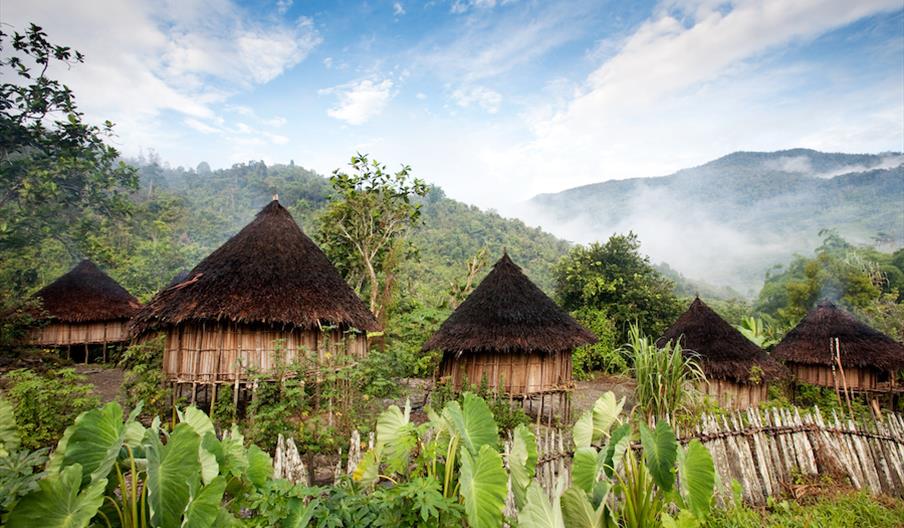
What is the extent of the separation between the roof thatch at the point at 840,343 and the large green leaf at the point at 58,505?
1554 centimetres

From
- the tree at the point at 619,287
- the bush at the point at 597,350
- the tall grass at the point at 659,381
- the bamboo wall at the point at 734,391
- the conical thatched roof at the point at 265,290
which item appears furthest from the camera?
the tree at the point at 619,287

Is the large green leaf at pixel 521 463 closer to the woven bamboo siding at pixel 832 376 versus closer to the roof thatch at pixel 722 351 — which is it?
the roof thatch at pixel 722 351

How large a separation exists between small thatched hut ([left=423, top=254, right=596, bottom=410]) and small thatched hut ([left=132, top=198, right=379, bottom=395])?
7.36 feet

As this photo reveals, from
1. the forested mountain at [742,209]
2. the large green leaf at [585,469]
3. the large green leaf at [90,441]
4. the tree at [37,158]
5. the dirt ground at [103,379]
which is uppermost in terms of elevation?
the forested mountain at [742,209]

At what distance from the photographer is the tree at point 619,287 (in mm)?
18047

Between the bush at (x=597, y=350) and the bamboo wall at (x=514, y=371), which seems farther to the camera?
the bush at (x=597, y=350)

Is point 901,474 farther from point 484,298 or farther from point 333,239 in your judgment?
point 333,239

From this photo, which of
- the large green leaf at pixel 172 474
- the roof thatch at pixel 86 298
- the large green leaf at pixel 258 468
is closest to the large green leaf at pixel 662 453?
the large green leaf at pixel 258 468

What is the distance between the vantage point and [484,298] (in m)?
10.4

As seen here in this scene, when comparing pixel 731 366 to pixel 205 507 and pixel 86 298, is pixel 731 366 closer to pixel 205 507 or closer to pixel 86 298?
pixel 205 507

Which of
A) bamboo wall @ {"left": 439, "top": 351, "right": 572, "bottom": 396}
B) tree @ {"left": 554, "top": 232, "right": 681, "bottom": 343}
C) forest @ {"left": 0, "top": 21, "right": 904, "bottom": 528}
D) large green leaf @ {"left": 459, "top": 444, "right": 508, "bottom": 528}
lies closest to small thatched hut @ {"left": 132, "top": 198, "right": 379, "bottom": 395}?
forest @ {"left": 0, "top": 21, "right": 904, "bottom": 528}

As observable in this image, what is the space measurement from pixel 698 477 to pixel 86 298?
19.5m

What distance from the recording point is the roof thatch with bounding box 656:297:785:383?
35.3ft

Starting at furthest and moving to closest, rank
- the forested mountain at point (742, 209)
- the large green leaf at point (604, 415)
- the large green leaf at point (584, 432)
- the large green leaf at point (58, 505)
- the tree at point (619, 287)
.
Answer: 1. the forested mountain at point (742, 209)
2. the tree at point (619, 287)
3. the large green leaf at point (604, 415)
4. the large green leaf at point (584, 432)
5. the large green leaf at point (58, 505)
